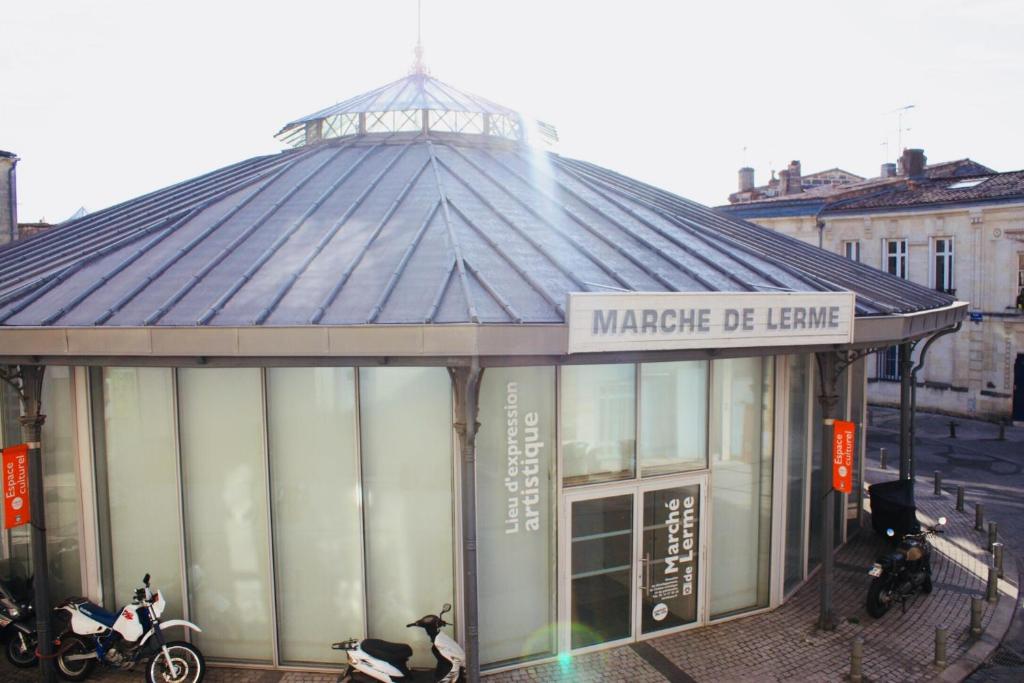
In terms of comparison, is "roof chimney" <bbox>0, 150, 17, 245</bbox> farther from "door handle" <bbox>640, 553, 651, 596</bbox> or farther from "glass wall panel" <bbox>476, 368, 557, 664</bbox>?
"door handle" <bbox>640, 553, 651, 596</bbox>

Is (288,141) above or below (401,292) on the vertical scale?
above

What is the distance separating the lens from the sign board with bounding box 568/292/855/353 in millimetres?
9055

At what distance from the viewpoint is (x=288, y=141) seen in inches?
706

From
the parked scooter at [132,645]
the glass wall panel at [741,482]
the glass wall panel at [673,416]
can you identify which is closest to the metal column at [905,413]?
the glass wall panel at [741,482]

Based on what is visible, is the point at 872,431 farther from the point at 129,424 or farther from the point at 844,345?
the point at 129,424

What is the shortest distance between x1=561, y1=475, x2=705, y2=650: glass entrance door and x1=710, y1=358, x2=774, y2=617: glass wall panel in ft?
1.60

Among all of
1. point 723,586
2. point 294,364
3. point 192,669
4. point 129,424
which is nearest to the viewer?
point 294,364

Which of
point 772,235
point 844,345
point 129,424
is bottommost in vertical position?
point 129,424

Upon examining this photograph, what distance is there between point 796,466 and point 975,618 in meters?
3.47

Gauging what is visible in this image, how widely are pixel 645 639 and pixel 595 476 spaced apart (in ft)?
8.83

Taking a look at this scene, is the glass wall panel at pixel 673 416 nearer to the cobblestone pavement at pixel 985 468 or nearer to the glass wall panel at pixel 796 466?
the glass wall panel at pixel 796 466

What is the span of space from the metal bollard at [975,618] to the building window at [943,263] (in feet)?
79.6

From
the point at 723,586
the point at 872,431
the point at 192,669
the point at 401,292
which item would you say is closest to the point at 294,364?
the point at 401,292

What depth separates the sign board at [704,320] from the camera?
29.7 ft
